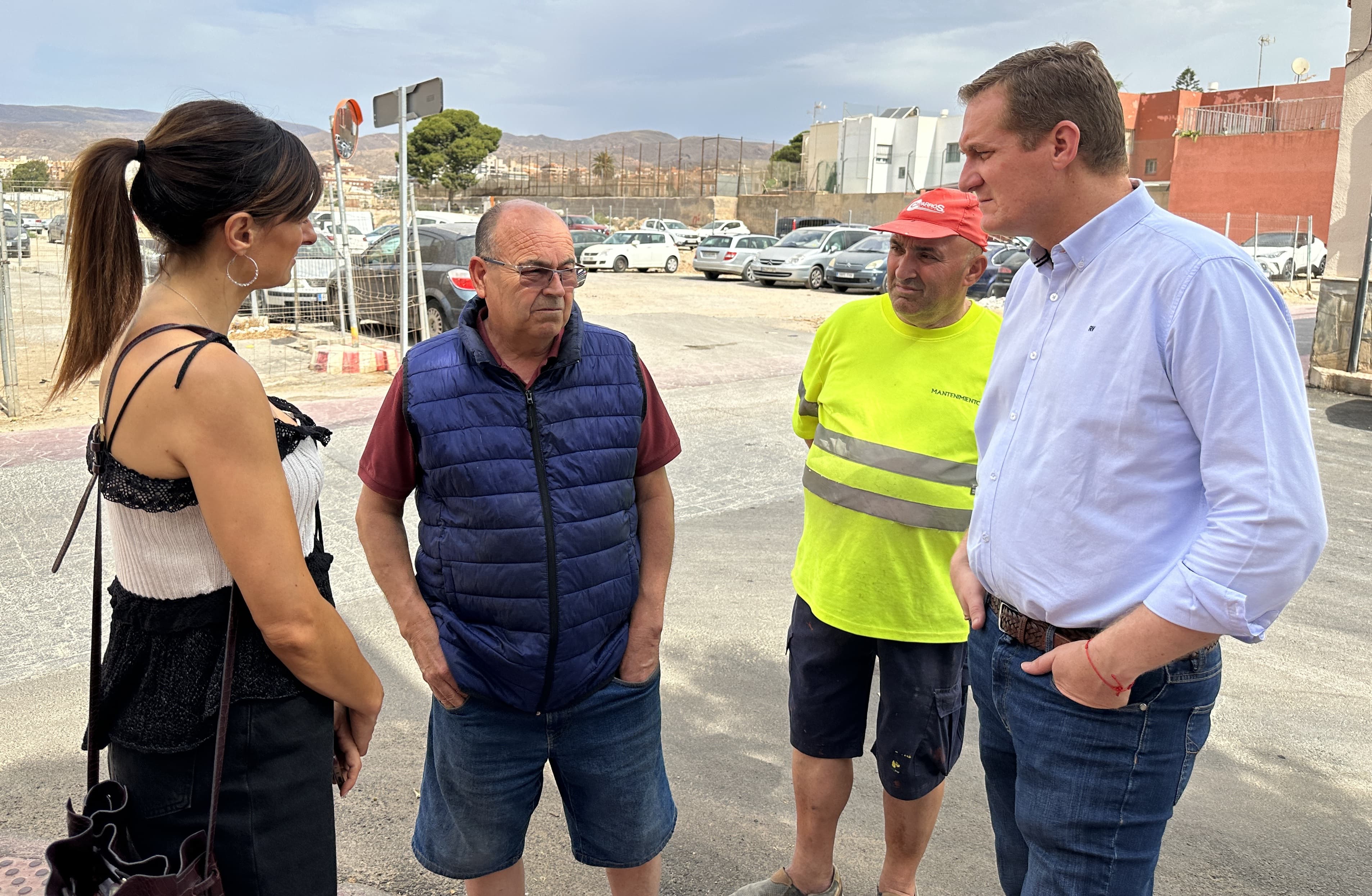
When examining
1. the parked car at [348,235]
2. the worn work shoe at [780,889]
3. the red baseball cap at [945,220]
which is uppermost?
the parked car at [348,235]

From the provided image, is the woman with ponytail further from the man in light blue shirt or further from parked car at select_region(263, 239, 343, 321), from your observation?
parked car at select_region(263, 239, 343, 321)

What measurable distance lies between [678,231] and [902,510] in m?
41.2

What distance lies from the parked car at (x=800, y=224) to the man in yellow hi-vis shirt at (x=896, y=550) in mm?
32652

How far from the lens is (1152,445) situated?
71.0 inches

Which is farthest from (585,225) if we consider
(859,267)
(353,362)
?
(353,362)

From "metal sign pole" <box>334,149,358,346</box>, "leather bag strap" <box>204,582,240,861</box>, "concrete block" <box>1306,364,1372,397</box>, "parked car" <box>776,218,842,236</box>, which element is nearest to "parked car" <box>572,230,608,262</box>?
"parked car" <box>776,218,842,236</box>

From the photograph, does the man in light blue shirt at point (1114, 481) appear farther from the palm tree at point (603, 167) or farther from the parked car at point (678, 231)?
the palm tree at point (603, 167)

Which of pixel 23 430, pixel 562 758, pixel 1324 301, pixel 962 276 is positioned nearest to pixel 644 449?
pixel 562 758

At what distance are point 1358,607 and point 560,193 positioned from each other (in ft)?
221

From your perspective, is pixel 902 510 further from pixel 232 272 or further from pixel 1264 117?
pixel 1264 117

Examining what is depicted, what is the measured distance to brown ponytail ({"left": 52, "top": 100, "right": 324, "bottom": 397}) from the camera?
181 cm

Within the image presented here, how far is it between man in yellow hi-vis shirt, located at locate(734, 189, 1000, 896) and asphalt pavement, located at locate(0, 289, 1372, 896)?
0.37 metres

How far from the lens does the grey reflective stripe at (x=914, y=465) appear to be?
2754mm

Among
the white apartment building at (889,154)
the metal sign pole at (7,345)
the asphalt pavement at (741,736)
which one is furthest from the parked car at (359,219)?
the white apartment building at (889,154)
